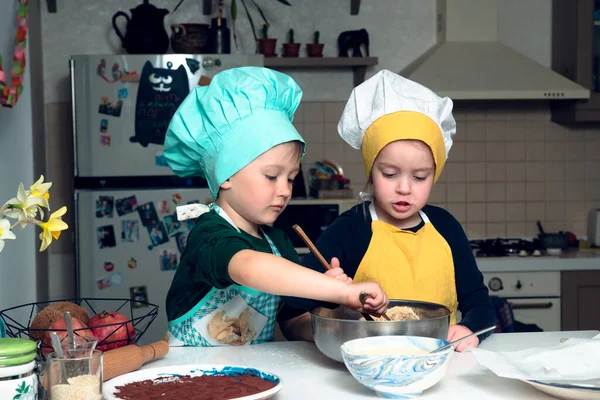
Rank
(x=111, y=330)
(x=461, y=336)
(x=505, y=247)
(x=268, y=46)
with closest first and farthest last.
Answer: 1. (x=111, y=330)
2. (x=461, y=336)
3. (x=505, y=247)
4. (x=268, y=46)

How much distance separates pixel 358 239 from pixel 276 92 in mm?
344

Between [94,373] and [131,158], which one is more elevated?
[131,158]

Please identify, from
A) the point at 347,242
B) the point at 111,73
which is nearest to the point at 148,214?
the point at 111,73

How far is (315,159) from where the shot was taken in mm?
3609

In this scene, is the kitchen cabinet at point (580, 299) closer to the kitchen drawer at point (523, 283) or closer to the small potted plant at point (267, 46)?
the kitchen drawer at point (523, 283)

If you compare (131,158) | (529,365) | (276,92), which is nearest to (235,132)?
(276,92)

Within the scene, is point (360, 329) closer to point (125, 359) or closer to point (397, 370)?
point (397, 370)

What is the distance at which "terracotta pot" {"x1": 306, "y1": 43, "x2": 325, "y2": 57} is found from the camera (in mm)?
3447

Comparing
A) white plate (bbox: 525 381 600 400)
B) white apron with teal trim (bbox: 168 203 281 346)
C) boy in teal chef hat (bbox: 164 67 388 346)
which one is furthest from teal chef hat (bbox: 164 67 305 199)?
white plate (bbox: 525 381 600 400)

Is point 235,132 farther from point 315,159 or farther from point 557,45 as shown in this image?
point 557,45

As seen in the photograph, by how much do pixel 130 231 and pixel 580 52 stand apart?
206 centimetres

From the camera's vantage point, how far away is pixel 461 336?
131cm

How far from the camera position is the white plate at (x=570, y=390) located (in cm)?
96

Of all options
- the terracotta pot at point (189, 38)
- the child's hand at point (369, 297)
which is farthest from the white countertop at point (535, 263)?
the child's hand at point (369, 297)
